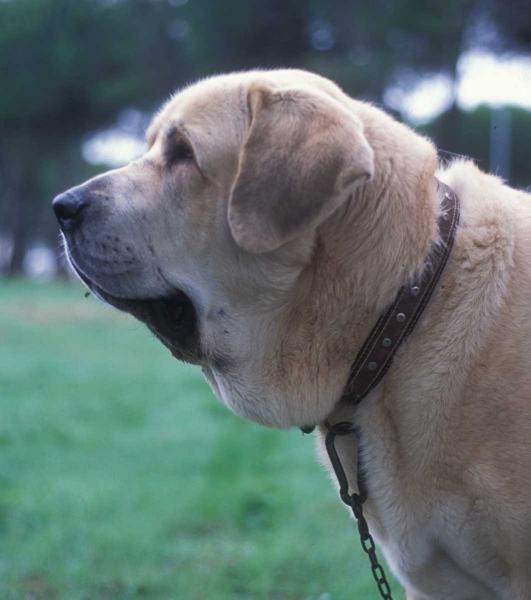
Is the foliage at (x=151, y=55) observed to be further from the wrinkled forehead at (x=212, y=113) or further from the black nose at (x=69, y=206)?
the black nose at (x=69, y=206)

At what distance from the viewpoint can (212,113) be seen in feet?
7.97

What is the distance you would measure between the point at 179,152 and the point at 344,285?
65cm

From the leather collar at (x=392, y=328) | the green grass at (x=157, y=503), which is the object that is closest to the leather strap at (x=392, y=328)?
the leather collar at (x=392, y=328)

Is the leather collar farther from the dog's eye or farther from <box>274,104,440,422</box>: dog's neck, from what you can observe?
the dog's eye

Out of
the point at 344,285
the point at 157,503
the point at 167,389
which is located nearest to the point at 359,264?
the point at 344,285

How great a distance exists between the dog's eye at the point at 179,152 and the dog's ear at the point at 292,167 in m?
0.22

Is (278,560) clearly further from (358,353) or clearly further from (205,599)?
(358,353)

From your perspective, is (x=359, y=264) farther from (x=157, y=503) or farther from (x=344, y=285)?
(x=157, y=503)

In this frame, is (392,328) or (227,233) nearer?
(392,328)

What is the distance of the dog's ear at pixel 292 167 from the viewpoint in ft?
7.04

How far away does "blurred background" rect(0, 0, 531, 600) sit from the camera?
4.17m

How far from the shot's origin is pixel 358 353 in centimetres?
228

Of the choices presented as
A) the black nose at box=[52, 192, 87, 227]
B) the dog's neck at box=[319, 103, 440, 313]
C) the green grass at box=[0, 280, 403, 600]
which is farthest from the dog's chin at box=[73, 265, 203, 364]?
the green grass at box=[0, 280, 403, 600]

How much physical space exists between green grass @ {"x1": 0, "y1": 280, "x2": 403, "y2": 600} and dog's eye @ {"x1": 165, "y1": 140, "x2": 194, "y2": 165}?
214cm
